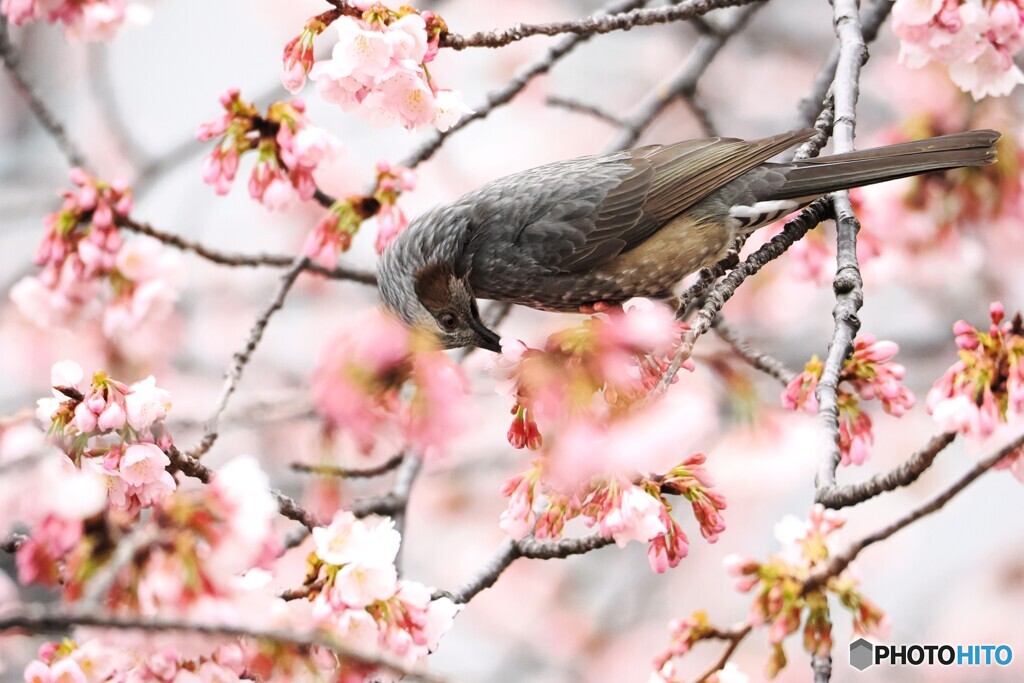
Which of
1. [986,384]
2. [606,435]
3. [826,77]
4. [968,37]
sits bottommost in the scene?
[606,435]

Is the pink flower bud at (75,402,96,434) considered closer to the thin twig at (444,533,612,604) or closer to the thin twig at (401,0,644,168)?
the thin twig at (444,533,612,604)

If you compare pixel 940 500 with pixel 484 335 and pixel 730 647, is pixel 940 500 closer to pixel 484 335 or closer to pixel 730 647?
pixel 730 647

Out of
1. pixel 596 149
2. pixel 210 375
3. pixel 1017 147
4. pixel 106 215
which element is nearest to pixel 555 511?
pixel 106 215

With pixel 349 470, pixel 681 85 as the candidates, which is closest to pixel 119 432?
pixel 349 470

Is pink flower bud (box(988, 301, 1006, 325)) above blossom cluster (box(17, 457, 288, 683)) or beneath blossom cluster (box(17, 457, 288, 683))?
above

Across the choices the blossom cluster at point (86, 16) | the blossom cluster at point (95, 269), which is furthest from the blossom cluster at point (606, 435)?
the blossom cluster at point (86, 16)

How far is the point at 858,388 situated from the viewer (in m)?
2.04

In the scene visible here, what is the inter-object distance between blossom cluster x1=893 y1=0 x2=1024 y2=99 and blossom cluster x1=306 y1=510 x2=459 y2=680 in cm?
150

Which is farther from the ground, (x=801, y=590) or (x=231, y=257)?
(x=231, y=257)

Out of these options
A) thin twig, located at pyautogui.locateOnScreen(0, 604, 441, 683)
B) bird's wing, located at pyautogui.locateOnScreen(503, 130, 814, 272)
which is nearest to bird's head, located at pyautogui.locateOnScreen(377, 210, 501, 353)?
bird's wing, located at pyautogui.locateOnScreen(503, 130, 814, 272)

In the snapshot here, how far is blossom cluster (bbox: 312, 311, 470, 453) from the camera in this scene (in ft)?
7.48

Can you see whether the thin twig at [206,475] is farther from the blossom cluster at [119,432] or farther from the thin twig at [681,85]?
the thin twig at [681,85]

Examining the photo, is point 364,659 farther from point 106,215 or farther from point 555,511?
point 106,215

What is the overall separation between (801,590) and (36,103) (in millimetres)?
2263
